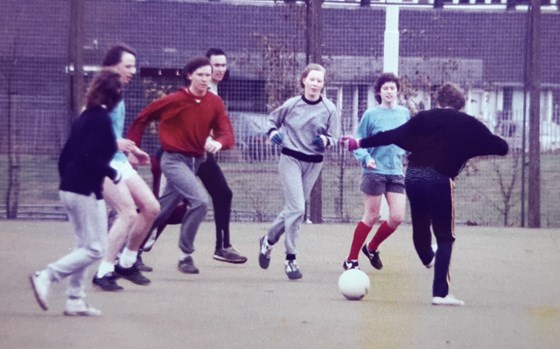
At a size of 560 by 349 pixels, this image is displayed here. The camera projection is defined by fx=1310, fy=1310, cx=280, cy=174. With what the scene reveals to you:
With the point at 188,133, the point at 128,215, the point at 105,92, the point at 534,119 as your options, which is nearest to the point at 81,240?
the point at 105,92

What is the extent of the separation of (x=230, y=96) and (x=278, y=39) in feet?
3.13

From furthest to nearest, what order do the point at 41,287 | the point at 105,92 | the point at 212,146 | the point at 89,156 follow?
1. the point at 212,146
2. the point at 105,92
3. the point at 89,156
4. the point at 41,287

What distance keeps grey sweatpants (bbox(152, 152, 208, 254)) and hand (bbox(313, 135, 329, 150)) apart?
3.15 ft

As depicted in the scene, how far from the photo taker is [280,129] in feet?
36.8

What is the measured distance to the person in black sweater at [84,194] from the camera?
8.45m

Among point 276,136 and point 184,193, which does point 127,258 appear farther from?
Answer: point 276,136

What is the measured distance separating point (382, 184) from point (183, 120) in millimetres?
1858

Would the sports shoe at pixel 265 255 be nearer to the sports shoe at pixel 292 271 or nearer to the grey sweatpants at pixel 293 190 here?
the grey sweatpants at pixel 293 190

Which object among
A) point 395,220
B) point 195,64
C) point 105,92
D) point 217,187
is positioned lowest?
point 395,220

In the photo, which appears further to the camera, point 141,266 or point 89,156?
point 141,266

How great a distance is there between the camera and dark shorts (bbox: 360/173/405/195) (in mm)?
11344

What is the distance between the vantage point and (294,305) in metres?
A: 9.30

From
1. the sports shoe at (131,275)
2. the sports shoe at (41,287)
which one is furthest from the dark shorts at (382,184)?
the sports shoe at (41,287)

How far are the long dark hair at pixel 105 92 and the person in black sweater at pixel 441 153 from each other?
83.0 inches
